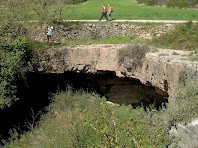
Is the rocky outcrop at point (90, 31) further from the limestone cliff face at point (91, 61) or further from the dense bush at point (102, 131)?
the dense bush at point (102, 131)

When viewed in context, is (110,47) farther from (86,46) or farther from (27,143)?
(27,143)

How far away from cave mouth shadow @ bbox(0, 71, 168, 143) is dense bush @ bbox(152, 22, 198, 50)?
271 cm

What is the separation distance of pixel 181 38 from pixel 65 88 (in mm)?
7672

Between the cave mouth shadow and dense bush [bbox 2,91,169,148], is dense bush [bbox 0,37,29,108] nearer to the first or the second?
the cave mouth shadow

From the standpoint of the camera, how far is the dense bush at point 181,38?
Answer: 12.0 meters

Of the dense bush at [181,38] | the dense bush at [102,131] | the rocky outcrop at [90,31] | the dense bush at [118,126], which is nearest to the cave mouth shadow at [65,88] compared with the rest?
the dense bush at [118,126]

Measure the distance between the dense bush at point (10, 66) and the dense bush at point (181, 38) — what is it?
7.44 meters

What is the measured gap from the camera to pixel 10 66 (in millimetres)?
11250

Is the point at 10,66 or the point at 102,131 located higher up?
the point at 10,66

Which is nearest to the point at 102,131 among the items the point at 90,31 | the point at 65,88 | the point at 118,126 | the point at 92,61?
the point at 118,126

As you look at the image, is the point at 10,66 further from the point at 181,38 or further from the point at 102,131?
the point at 181,38

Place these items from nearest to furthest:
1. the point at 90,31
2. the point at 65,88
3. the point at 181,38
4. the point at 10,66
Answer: the point at 10,66 < the point at 181,38 < the point at 65,88 < the point at 90,31

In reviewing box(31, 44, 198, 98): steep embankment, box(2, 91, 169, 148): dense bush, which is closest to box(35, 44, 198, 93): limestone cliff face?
box(31, 44, 198, 98): steep embankment

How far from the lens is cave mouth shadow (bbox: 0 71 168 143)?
12921 millimetres
